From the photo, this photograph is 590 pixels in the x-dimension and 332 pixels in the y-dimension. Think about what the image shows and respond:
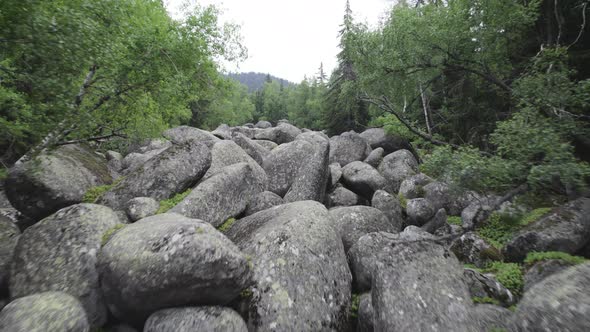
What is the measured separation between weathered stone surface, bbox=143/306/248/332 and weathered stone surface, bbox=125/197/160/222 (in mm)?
3985

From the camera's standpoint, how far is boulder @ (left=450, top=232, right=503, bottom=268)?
29.6 ft

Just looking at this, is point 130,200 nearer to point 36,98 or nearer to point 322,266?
point 36,98

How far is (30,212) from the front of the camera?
8.04 meters

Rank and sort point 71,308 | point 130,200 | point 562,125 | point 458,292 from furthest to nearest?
point 130,200
point 562,125
point 458,292
point 71,308

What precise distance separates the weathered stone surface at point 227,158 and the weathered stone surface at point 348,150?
898 cm


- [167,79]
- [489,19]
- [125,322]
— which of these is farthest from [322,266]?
[489,19]

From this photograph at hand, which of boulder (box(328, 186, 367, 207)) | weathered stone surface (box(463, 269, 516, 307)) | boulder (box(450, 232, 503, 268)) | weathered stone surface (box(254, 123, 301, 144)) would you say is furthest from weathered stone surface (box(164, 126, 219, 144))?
weathered stone surface (box(463, 269, 516, 307))

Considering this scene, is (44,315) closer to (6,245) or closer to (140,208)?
(6,245)

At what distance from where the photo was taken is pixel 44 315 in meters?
4.41

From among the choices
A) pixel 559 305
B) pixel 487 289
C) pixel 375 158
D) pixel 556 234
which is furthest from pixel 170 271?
pixel 375 158

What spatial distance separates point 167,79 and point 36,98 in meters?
4.96

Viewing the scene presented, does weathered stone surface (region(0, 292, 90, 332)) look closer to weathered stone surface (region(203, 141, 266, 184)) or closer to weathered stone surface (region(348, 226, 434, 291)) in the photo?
weathered stone surface (region(348, 226, 434, 291))

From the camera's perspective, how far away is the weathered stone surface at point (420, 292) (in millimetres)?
5059

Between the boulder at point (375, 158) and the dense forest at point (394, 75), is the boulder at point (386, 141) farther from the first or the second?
the boulder at point (375, 158)
